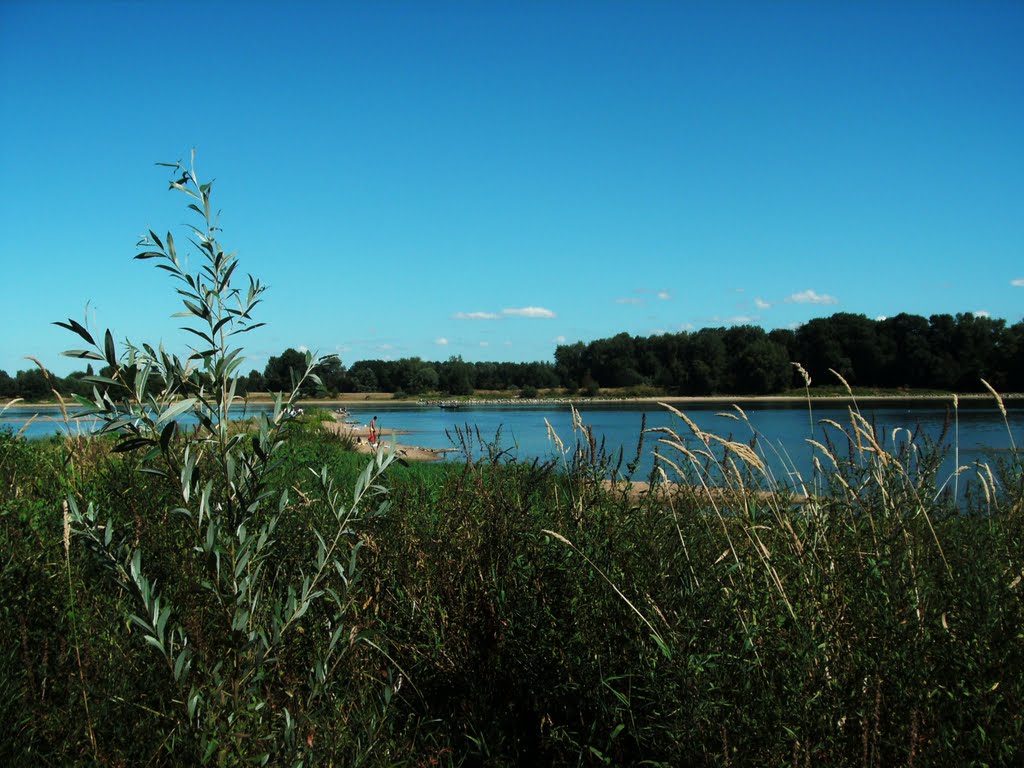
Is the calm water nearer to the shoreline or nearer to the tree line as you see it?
the shoreline

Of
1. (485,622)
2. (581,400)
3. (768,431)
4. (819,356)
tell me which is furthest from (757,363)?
(485,622)

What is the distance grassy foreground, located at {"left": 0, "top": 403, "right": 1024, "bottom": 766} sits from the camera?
248 cm

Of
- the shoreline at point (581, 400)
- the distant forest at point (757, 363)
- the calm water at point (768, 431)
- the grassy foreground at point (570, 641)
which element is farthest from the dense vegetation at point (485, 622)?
the shoreline at point (581, 400)

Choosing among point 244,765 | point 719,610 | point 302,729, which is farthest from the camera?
point 719,610

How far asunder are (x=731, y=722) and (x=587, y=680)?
71cm

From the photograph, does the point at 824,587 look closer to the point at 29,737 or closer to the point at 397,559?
the point at 397,559

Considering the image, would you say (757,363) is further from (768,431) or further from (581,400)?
(768,431)

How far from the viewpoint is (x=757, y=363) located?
89.1 m

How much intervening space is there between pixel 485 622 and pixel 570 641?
66 cm

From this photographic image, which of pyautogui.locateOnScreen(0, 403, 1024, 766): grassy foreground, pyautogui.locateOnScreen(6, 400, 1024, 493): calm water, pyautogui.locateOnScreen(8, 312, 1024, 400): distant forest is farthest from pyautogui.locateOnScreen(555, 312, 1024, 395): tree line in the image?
pyautogui.locateOnScreen(0, 403, 1024, 766): grassy foreground

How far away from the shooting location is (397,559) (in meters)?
4.04

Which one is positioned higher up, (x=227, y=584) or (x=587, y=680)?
(x=227, y=584)

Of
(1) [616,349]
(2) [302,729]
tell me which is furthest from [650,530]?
(1) [616,349]

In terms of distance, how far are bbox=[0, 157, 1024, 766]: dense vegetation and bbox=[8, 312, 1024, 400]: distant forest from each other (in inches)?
1961
